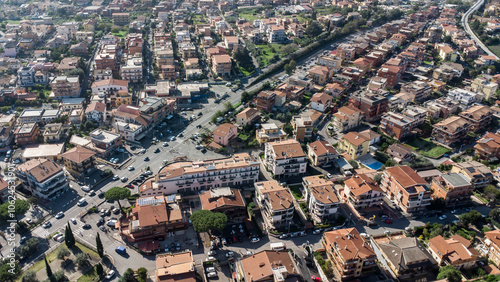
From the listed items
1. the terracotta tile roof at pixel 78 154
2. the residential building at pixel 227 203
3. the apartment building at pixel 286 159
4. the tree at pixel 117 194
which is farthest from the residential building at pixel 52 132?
the apartment building at pixel 286 159

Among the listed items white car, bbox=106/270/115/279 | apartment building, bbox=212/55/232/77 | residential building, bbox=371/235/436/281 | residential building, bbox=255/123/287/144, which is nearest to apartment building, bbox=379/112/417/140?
residential building, bbox=255/123/287/144

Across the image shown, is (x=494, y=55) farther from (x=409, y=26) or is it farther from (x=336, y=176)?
(x=336, y=176)

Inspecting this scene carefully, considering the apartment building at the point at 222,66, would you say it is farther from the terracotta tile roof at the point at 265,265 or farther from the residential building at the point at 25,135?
the terracotta tile roof at the point at 265,265

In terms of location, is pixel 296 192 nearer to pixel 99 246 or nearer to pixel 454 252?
pixel 454 252

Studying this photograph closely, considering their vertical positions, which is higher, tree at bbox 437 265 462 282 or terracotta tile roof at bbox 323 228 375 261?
terracotta tile roof at bbox 323 228 375 261

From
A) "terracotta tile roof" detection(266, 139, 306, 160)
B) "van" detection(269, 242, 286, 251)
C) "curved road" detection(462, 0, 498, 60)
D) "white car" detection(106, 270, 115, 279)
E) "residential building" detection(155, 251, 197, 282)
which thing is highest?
"curved road" detection(462, 0, 498, 60)

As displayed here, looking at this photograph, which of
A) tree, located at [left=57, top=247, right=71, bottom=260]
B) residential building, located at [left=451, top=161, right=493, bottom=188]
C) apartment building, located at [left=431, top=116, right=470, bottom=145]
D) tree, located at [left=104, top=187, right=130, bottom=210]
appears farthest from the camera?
apartment building, located at [left=431, top=116, right=470, bottom=145]

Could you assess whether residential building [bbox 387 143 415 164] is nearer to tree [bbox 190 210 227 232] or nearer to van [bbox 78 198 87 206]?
tree [bbox 190 210 227 232]

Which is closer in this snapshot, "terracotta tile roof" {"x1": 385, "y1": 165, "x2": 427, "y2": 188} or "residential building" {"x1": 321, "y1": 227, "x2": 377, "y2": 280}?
"residential building" {"x1": 321, "y1": 227, "x2": 377, "y2": 280}
